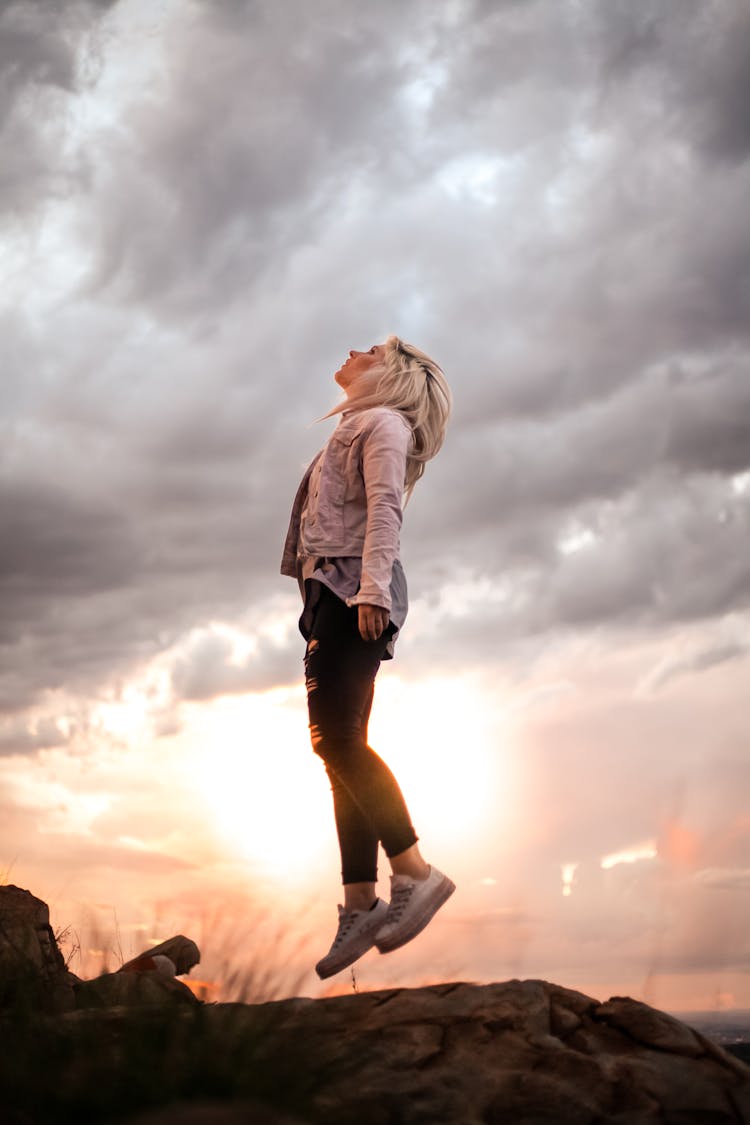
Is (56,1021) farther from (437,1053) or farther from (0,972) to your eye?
(437,1053)

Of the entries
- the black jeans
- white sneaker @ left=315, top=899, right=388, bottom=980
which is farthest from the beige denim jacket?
white sneaker @ left=315, top=899, right=388, bottom=980

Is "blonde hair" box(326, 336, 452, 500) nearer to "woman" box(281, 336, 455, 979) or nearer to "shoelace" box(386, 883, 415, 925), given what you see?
"woman" box(281, 336, 455, 979)

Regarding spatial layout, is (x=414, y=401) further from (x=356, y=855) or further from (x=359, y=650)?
(x=356, y=855)

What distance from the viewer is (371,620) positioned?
5.19 meters

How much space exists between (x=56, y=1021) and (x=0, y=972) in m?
0.90

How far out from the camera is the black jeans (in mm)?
5242

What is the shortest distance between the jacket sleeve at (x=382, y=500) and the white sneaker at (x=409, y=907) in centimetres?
139

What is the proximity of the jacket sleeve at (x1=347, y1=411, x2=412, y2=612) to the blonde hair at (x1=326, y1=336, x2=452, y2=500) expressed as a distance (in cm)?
28

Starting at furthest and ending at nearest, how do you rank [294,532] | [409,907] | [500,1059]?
1. [294,532]
2. [409,907]
3. [500,1059]

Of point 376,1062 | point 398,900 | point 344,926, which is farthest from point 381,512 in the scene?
point 376,1062

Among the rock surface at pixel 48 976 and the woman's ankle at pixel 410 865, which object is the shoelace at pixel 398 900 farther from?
the rock surface at pixel 48 976

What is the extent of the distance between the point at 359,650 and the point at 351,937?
56.0 inches

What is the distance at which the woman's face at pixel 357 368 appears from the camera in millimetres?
6219

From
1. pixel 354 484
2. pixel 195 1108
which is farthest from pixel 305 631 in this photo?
pixel 195 1108
